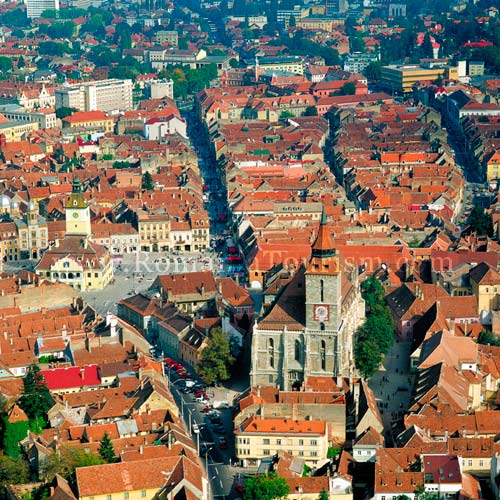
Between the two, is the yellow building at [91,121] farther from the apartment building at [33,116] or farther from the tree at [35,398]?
the tree at [35,398]

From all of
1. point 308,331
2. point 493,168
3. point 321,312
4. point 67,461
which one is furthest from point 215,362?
point 493,168

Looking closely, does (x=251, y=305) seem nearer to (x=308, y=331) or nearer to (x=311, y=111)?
(x=308, y=331)

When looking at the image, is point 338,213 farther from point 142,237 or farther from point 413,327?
point 413,327

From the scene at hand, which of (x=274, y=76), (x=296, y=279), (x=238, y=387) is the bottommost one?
(x=274, y=76)

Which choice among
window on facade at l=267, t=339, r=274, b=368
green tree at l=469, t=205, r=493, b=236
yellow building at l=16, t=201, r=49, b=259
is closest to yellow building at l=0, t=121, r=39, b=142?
yellow building at l=16, t=201, r=49, b=259

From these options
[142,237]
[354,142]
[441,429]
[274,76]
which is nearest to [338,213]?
[142,237]
